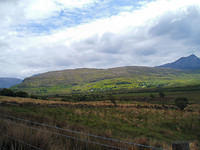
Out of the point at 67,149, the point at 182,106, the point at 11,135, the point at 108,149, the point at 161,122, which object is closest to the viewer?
the point at 67,149

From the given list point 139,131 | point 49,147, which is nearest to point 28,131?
point 49,147

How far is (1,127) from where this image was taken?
685cm

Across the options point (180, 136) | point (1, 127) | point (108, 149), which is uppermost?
point (1, 127)

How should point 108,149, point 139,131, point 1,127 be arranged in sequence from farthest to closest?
1. point 139,131
2. point 1,127
3. point 108,149

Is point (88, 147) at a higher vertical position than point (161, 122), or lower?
higher

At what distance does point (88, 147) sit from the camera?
215 inches

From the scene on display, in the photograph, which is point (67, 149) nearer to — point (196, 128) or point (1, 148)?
point (1, 148)

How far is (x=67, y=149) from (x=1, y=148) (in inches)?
88.9

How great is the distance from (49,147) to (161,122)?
17538 millimetres

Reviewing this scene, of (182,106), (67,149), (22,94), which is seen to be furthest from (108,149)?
(22,94)

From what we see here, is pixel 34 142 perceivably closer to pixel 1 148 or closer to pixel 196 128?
pixel 1 148

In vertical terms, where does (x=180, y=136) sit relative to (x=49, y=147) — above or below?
below

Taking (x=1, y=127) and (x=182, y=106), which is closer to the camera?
(x=1, y=127)

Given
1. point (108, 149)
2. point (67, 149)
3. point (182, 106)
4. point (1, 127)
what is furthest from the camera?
point (182, 106)
